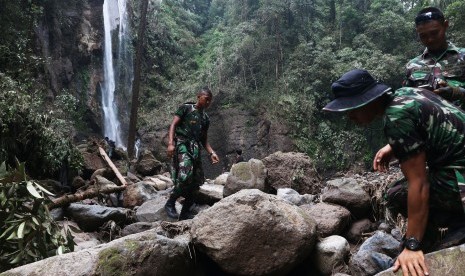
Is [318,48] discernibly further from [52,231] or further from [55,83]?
[52,231]

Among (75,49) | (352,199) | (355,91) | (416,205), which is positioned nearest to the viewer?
(416,205)

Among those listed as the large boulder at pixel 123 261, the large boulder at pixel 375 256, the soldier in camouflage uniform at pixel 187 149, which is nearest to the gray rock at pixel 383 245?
the large boulder at pixel 375 256

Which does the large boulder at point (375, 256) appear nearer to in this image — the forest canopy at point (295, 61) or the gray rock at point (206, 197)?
the gray rock at point (206, 197)

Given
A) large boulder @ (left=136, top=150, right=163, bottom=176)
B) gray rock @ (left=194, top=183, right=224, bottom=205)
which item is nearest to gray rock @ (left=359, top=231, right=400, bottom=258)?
gray rock @ (left=194, top=183, right=224, bottom=205)

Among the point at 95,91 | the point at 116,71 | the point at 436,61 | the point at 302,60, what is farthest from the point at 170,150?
the point at 116,71

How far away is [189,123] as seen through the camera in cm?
594

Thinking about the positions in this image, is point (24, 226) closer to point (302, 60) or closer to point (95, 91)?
point (95, 91)

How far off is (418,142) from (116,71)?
22779 millimetres

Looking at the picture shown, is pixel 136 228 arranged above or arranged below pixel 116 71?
below

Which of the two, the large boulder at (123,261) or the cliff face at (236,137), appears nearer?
the large boulder at (123,261)

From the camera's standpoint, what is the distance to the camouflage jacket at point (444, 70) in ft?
10.5

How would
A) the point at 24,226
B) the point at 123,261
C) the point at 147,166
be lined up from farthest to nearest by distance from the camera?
1. the point at 147,166
2. the point at 24,226
3. the point at 123,261

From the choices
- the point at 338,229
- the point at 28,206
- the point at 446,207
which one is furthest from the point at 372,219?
the point at 28,206

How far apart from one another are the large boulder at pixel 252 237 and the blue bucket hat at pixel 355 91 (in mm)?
1735
